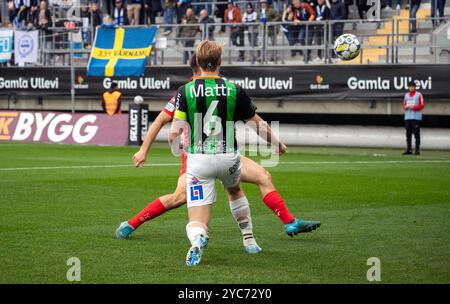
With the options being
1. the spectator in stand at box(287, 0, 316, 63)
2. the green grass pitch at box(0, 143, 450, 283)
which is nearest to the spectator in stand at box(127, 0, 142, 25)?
the spectator in stand at box(287, 0, 316, 63)

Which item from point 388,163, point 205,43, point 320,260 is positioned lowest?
point 388,163

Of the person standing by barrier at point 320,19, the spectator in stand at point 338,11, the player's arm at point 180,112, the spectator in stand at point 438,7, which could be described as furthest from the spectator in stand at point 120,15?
the player's arm at point 180,112

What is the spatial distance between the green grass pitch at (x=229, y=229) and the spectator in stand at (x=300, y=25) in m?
10.5

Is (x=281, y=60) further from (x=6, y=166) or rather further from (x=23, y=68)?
(x=6, y=166)

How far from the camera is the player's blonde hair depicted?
29.2 ft

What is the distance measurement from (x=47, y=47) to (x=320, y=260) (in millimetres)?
28144

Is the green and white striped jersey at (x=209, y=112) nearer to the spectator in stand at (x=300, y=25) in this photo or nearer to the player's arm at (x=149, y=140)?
the player's arm at (x=149, y=140)

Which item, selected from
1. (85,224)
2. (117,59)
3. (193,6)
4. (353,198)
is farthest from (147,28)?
(85,224)

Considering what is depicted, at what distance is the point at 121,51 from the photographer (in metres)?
32.8

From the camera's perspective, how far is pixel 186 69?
31.9 m

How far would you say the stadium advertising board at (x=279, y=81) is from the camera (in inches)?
1122
